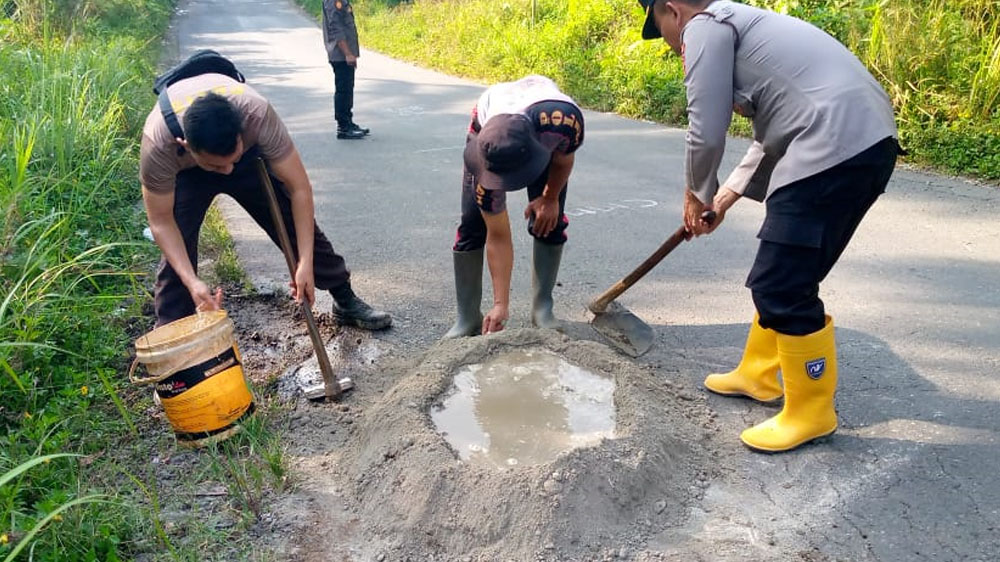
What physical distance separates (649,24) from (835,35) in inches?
233

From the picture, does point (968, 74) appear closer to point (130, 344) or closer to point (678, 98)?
point (678, 98)

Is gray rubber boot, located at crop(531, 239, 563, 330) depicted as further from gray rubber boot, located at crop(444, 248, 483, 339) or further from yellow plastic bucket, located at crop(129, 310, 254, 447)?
yellow plastic bucket, located at crop(129, 310, 254, 447)

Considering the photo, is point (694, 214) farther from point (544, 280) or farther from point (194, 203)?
point (194, 203)

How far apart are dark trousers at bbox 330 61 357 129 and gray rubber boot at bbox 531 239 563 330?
17.3 ft

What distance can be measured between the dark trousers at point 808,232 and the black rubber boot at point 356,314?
6.68ft

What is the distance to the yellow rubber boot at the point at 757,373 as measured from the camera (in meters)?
3.28

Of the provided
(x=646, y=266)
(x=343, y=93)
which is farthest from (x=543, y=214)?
(x=343, y=93)

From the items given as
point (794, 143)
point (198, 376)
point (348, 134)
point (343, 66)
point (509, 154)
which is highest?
point (794, 143)

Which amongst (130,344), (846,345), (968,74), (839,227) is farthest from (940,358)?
(968,74)

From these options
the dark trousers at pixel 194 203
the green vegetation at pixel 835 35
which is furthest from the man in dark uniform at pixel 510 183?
the green vegetation at pixel 835 35

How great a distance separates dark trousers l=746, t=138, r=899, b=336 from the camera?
2.65 m

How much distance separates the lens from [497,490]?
2578mm

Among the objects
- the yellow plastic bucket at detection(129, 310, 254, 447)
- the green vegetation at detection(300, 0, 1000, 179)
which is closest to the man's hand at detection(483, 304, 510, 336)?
the yellow plastic bucket at detection(129, 310, 254, 447)

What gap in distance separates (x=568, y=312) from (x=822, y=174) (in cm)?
185
